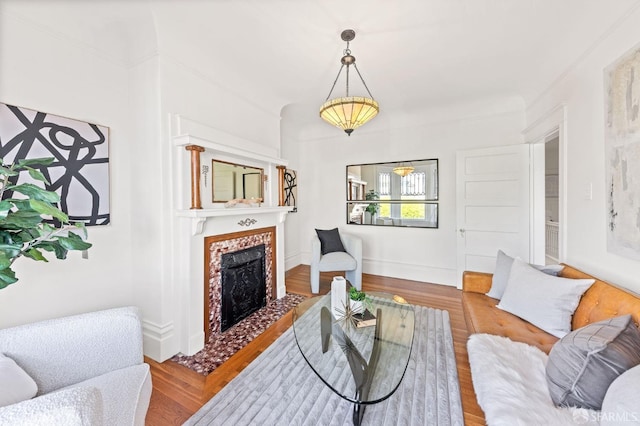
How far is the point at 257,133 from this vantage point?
2.94 meters

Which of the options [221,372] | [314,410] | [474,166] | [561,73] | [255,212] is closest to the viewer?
[314,410]

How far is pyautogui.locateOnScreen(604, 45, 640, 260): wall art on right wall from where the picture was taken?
1.39m

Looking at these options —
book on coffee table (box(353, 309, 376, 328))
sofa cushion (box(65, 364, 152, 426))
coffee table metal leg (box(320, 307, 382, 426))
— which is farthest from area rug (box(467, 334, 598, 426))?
sofa cushion (box(65, 364, 152, 426))

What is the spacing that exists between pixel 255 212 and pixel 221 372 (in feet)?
4.82

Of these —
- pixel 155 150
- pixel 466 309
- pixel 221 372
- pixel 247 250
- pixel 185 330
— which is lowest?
pixel 221 372

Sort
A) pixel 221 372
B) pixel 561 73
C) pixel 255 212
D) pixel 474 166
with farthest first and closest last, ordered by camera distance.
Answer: pixel 474 166, pixel 255 212, pixel 561 73, pixel 221 372

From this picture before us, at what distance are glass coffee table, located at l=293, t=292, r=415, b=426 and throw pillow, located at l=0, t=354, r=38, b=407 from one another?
1.17 meters

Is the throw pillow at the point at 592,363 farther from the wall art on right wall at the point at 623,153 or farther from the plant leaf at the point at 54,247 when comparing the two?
the plant leaf at the point at 54,247

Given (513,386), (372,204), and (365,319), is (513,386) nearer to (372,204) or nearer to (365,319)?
(365,319)

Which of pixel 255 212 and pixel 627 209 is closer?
pixel 627 209

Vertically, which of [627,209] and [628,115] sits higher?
[628,115]

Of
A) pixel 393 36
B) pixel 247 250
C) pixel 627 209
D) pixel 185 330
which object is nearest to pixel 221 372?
pixel 185 330

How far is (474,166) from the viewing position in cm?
329

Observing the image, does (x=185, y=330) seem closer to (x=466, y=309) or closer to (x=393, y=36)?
(x=466, y=309)
